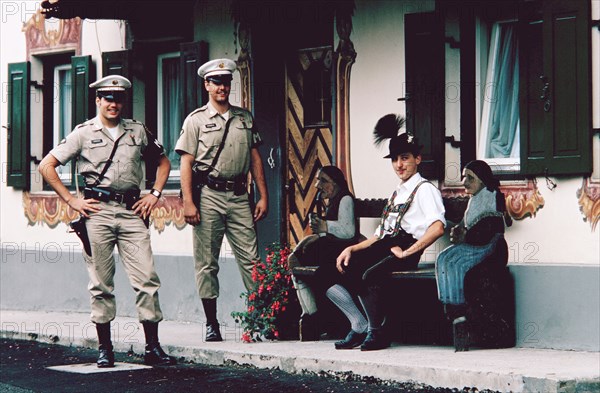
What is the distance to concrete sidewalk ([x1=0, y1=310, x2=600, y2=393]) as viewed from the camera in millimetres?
8805

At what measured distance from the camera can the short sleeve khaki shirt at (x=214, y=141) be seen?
11570 millimetres

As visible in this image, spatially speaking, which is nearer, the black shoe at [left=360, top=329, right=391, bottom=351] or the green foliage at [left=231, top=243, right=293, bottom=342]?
the black shoe at [left=360, top=329, right=391, bottom=351]

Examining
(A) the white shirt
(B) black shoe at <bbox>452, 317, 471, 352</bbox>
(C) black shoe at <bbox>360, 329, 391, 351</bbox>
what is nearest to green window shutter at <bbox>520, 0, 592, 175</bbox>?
(A) the white shirt

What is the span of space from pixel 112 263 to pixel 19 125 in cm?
632

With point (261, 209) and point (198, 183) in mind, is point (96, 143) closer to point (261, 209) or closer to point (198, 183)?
point (198, 183)

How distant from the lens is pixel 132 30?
604 inches

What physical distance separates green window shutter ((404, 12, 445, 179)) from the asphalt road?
7.67 ft

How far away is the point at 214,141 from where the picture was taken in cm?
1156

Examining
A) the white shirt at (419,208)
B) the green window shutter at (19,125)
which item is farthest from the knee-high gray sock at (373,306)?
the green window shutter at (19,125)

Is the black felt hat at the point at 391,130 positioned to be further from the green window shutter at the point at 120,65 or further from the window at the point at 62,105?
the window at the point at 62,105

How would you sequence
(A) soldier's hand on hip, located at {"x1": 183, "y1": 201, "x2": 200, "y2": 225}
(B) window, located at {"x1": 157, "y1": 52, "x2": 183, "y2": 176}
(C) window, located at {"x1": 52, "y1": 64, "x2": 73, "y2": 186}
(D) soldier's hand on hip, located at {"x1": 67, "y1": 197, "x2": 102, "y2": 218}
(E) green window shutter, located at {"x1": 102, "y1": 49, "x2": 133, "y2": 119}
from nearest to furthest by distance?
(D) soldier's hand on hip, located at {"x1": 67, "y1": 197, "x2": 102, "y2": 218} → (A) soldier's hand on hip, located at {"x1": 183, "y1": 201, "x2": 200, "y2": 225} → (B) window, located at {"x1": 157, "y1": 52, "x2": 183, "y2": 176} → (E) green window shutter, located at {"x1": 102, "y1": 49, "x2": 133, "y2": 119} → (C) window, located at {"x1": 52, "y1": 64, "x2": 73, "y2": 186}

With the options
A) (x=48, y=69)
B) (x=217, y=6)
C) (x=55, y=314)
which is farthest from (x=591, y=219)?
(x=48, y=69)

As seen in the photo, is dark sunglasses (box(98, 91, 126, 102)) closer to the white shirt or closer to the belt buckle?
the belt buckle

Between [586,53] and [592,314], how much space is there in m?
1.87
